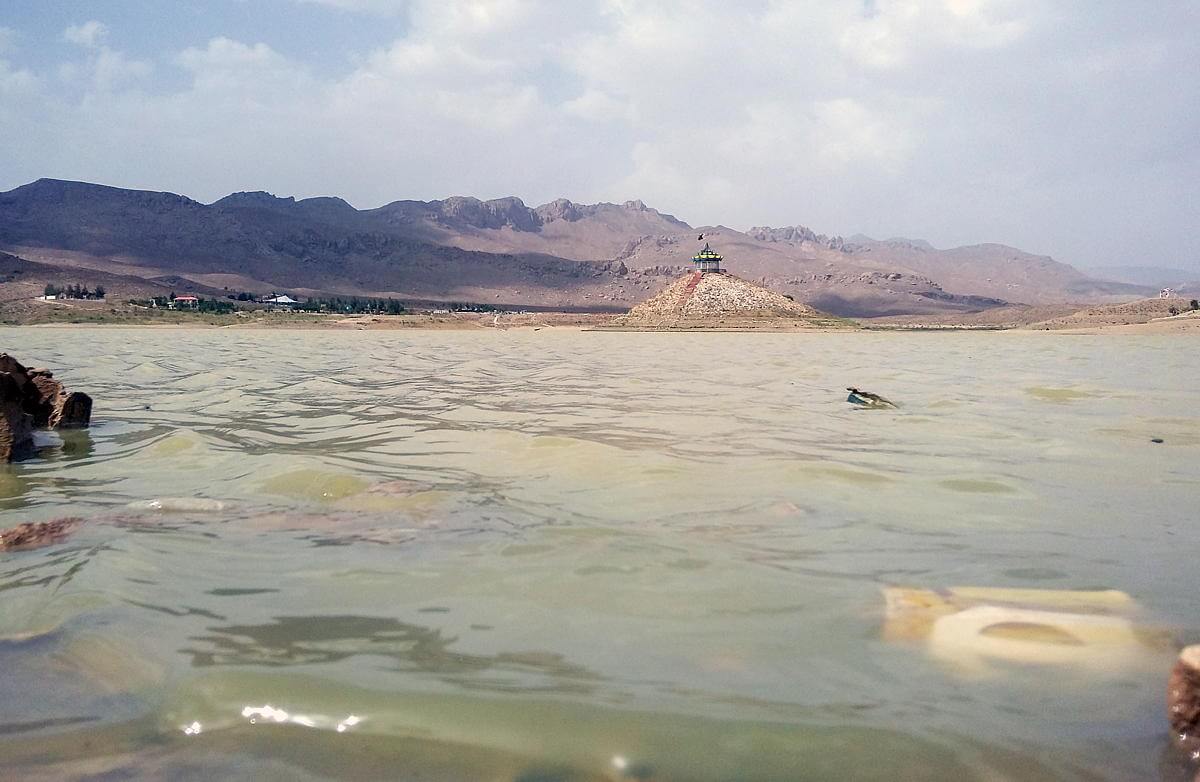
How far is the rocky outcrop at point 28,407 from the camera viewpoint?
26.2 feet

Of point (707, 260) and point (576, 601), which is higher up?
point (707, 260)

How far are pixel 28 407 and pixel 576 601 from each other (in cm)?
921

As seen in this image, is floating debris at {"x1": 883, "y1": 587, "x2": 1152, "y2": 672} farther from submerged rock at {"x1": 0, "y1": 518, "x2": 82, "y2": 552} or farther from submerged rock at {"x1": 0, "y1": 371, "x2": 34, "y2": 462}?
submerged rock at {"x1": 0, "y1": 371, "x2": 34, "y2": 462}

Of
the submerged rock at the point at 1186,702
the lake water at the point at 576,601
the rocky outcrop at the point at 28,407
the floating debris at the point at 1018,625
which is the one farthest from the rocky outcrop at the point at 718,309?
the submerged rock at the point at 1186,702

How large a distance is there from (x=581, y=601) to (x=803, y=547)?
5.46 ft

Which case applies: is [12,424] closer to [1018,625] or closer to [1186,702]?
[1018,625]

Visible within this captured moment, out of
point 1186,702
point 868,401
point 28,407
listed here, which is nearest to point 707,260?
point 868,401

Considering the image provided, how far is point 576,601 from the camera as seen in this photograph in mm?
4090

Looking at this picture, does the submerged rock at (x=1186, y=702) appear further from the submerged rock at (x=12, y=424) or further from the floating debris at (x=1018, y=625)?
the submerged rock at (x=12, y=424)

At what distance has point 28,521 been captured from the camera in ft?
18.6

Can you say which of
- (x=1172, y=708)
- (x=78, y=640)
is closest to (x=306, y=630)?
(x=78, y=640)

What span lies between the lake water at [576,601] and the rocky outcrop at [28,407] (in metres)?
0.29

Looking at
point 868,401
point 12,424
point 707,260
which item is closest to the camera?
point 12,424

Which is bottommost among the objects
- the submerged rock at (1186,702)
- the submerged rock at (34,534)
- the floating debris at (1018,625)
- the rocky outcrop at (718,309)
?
the submerged rock at (34,534)
